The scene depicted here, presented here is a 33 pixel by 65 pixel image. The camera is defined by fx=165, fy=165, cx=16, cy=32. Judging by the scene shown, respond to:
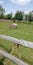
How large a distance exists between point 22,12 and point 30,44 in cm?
7692

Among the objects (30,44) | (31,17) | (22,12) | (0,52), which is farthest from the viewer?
(22,12)

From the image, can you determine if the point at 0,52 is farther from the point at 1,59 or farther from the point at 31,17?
the point at 31,17

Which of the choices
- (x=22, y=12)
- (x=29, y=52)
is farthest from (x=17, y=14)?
(x=29, y=52)

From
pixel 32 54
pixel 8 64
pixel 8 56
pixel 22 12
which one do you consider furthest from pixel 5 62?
pixel 22 12

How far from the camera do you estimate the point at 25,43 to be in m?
4.79

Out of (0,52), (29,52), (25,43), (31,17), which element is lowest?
(31,17)

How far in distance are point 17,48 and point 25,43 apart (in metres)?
0.98

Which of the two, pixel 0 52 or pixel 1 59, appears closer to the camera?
pixel 0 52

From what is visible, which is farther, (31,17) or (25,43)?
(31,17)

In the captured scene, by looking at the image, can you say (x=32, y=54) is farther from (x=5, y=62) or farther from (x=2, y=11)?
(x=2, y=11)

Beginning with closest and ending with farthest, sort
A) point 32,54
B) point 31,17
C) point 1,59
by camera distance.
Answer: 1. point 1,59
2. point 32,54
3. point 31,17

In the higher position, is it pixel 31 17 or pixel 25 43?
pixel 25 43

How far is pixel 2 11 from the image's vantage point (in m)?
92.1

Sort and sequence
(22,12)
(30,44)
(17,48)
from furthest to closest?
(22,12) < (17,48) < (30,44)
